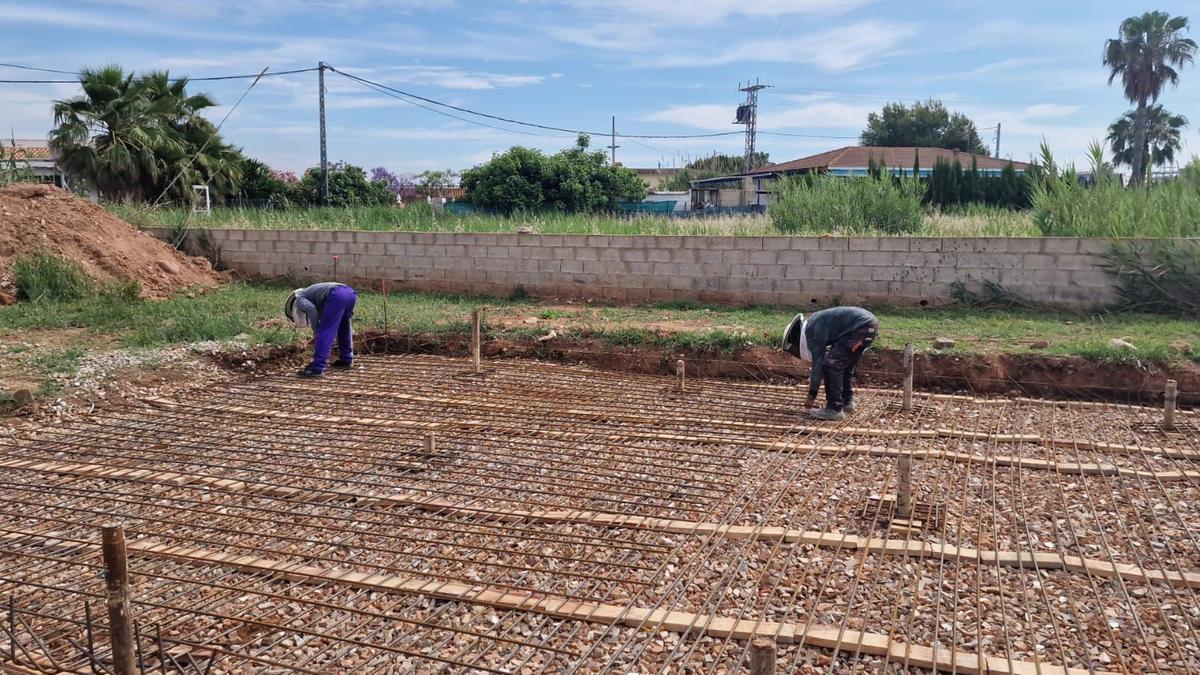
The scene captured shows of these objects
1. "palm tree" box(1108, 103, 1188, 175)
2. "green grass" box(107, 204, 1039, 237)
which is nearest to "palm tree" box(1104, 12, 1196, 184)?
"palm tree" box(1108, 103, 1188, 175)

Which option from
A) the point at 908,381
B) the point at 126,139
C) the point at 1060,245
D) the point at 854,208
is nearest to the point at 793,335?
the point at 908,381

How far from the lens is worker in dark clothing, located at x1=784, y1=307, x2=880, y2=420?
5.55 metres

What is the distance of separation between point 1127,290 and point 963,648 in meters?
6.96

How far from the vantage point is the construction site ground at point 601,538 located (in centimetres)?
282

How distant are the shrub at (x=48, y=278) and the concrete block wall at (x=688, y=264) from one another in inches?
90.1

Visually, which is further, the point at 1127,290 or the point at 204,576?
the point at 1127,290

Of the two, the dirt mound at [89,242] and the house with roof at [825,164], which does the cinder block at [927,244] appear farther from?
A: the house with roof at [825,164]

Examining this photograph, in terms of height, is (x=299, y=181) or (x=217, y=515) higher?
(x=299, y=181)

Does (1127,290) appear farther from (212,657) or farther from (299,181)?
(299,181)

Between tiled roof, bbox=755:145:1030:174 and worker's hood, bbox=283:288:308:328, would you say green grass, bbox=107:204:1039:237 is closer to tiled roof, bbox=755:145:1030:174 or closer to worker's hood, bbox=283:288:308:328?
worker's hood, bbox=283:288:308:328

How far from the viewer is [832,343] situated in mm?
5633

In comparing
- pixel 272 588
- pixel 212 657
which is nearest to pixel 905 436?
pixel 272 588

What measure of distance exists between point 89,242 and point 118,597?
9481mm

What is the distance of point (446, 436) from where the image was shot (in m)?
5.29
